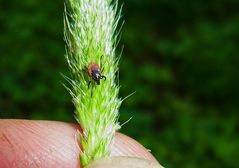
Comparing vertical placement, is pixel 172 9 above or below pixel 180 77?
above

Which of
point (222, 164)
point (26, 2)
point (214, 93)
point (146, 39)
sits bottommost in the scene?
point (222, 164)

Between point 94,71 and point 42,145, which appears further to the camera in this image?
point 42,145

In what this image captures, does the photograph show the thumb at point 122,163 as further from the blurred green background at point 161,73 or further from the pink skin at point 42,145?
the blurred green background at point 161,73

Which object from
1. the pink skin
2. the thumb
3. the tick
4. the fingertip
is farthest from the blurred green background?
the tick

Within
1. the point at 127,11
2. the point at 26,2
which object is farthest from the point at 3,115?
the point at 127,11

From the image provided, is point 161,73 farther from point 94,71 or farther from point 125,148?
point 94,71

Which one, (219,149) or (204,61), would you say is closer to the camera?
(219,149)

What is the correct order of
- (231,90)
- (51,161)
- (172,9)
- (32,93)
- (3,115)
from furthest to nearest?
1. (172,9)
2. (231,90)
3. (32,93)
4. (3,115)
5. (51,161)

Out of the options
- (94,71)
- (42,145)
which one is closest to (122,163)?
(94,71)

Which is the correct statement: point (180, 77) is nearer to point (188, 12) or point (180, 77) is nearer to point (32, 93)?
point (188, 12)
